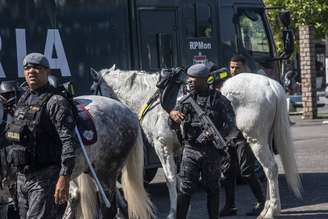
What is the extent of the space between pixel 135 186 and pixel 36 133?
3.02 meters

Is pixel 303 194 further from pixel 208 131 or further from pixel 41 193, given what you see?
pixel 41 193

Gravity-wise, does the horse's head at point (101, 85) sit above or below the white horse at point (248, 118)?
above

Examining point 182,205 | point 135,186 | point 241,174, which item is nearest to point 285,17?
point 241,174

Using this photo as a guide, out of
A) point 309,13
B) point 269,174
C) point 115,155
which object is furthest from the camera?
point 309,13

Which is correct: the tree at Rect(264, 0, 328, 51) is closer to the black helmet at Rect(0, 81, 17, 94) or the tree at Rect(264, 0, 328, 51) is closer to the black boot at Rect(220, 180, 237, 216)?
the black boot at Rect(220, 180, 237, 216)

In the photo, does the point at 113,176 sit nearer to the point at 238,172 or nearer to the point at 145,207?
the point at 145,207

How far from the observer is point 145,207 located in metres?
9.46

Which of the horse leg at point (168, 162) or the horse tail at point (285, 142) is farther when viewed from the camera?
the horse tail at point (285, 142)

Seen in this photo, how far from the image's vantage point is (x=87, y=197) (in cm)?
902

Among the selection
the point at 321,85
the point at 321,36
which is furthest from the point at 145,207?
the point at 321,85

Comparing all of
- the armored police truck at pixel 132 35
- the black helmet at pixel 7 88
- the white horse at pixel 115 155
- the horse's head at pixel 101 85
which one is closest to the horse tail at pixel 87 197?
the white horse at pixel 115 155

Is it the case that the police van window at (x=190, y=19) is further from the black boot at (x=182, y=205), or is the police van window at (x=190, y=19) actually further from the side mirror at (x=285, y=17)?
the black boot at (x=182, y=205)

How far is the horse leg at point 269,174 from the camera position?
10.3m

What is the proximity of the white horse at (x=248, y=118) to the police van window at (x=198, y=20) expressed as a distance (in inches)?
81.7
